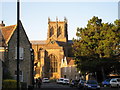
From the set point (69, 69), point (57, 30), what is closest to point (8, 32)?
point (69, 69)

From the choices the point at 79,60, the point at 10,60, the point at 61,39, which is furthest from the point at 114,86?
the point at 61,39

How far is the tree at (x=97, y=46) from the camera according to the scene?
51.5 meters

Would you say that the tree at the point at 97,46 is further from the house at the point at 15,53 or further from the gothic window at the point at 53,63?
the gothic window at the point at 53,63

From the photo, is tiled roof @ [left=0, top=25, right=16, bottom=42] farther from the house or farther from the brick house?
the brick house

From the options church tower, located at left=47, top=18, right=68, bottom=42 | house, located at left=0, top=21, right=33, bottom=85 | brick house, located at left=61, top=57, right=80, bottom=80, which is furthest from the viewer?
church tower, located at left=47, top=18, right=68, bottom=42

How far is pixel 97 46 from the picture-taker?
54.6 metres

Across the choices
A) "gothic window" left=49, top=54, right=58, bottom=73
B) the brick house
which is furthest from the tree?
"gothic window" left=49, top=54, right=58, bottom=73

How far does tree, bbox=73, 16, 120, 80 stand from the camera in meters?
51.5

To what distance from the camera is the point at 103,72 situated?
53750 mm

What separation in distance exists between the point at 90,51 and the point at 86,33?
13.5 ft

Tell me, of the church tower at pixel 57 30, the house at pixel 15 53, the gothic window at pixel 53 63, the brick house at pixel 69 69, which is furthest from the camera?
the church tower at pixel 57 30

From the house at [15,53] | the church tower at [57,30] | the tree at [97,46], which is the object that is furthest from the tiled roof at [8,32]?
the church tower at [57,30]

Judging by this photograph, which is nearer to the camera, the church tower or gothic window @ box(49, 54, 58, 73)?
gothic window @ box(49, 54, 58, 73)

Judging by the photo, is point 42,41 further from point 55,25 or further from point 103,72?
point 103,72
